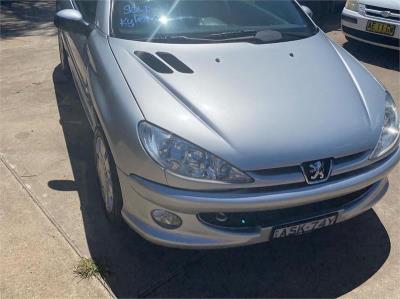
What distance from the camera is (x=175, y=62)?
2.85m

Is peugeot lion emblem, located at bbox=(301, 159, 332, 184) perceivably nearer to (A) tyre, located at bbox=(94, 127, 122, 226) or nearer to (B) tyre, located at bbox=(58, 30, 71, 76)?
(A) tyre, located at bbox=(94, 127, 122, 226)

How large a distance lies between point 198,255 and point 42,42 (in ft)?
16.4

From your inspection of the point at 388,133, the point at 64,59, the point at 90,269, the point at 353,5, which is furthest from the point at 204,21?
the point at 353,5

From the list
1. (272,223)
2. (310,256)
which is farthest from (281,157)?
(310,256)

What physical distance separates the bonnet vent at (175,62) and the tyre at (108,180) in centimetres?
59

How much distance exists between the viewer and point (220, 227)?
2.43 m

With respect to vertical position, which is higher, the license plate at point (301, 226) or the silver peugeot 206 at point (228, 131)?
the silver peugeot 206 at point (228, 131)

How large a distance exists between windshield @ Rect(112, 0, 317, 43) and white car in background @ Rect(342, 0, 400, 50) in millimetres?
2749

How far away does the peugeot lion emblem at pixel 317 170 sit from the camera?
238 cm

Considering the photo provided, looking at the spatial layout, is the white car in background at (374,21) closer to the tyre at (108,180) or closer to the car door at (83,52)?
the car door at (83,52)

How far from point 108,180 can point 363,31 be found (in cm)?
457

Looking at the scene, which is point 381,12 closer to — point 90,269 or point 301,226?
point 301,226

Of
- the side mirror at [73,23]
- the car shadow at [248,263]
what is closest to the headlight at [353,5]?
the car shadow at [248,263]

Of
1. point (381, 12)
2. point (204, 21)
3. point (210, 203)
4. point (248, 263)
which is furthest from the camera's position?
point (381, 12)
